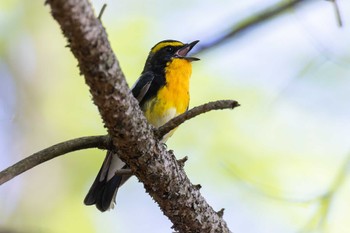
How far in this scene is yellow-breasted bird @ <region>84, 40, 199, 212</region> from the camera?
4.39 metres

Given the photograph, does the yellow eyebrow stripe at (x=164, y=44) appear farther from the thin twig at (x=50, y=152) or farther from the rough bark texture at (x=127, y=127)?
the thin twig at (x=50, y=152)

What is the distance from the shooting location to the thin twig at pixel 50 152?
2.81m

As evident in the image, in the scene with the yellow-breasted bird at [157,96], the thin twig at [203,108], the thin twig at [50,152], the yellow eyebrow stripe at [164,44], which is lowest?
the thin twig at [50,152]

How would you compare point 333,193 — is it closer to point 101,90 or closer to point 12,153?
point 101,90

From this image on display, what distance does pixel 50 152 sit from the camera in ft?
9.45

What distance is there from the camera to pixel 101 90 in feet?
8.45

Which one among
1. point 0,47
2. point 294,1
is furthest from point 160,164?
point 0,47

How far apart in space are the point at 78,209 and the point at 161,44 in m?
2.41

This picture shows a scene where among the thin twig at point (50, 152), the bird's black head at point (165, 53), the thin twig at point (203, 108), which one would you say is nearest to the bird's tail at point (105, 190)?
the bird's black head at point (165, 53)

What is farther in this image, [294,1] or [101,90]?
[294,1]

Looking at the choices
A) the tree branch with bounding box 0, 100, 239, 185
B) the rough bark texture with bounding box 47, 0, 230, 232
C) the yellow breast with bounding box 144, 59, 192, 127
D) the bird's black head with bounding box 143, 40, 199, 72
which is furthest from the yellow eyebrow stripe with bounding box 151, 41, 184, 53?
the tree branch with bounding box 0, 100, 239, 185

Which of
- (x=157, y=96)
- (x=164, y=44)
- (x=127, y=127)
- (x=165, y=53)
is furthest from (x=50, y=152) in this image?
(x=164, y=44)

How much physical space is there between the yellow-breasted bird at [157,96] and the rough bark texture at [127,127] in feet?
2.55

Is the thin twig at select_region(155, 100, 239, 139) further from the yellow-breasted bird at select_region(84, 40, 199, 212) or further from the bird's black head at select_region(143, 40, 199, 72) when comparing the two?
the bird's black head at select_region(143, 40, 199, 72)
